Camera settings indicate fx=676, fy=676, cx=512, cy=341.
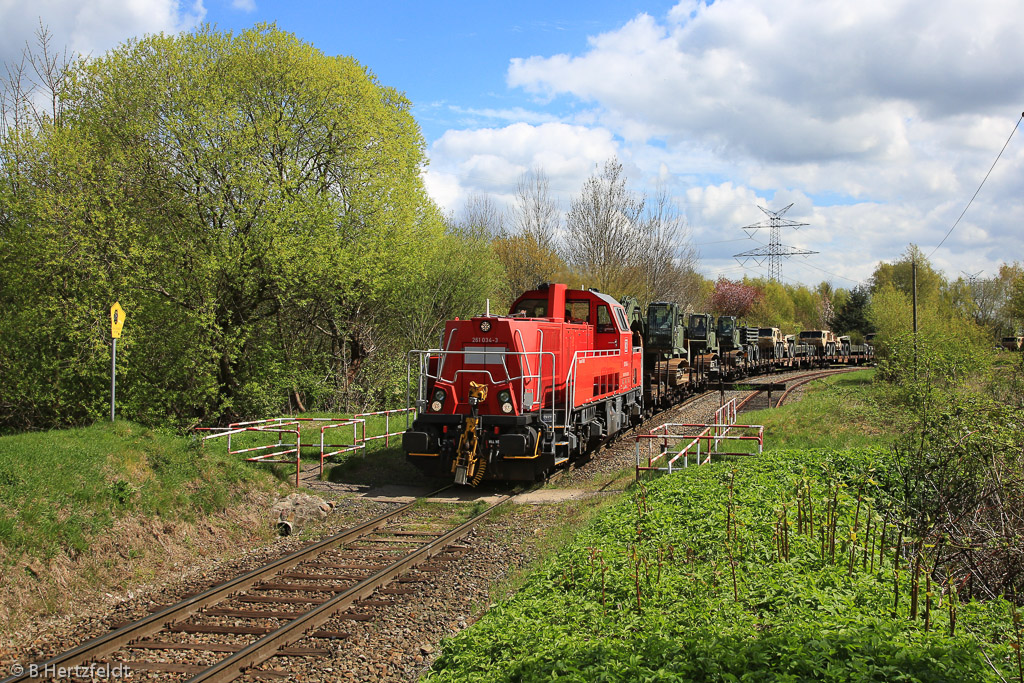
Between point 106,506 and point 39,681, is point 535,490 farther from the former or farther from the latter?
point 39,681

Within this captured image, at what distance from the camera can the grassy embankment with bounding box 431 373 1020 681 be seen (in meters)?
4.77

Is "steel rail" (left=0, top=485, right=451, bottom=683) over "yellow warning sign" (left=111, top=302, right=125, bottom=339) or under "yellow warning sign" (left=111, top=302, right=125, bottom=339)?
under

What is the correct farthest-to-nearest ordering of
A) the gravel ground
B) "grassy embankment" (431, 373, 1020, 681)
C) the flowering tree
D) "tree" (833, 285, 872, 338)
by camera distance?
the flowering tree
"tree" (833, 285, 872, 338)
the gravel ground
"grassy embankment" (431, 373, 1020, 681)

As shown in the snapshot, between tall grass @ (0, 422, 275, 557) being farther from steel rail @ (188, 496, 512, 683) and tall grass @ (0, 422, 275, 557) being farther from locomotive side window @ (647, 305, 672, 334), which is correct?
locomotive side window @ (647, 305, 672, 334)

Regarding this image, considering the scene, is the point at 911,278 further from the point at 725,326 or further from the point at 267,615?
the point at 267,615

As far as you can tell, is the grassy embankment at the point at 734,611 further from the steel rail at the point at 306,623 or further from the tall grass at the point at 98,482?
the tall grass at the point at 98,482

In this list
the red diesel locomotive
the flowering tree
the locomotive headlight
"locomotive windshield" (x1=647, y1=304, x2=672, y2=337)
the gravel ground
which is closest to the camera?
the gravel ground

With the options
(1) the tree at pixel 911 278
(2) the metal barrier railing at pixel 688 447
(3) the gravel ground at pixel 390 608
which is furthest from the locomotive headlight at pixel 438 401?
(1) the tree at pixel 911 278

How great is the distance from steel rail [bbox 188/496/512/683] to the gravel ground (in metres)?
0.15

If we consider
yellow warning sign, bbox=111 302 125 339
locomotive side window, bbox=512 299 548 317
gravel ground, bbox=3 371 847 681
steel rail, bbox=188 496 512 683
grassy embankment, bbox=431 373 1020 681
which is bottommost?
gravel ground, bbox=3 371 847 681

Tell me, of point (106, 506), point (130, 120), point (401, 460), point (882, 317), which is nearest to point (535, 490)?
point (401, 460)

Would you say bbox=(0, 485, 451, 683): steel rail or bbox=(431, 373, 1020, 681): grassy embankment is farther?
bbox=(0, 485, 451, 683): steel rail

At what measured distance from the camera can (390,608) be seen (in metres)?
7.51

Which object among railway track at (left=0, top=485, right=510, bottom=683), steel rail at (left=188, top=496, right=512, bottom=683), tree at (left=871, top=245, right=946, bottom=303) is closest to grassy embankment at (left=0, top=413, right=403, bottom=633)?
railway track at (left=0, top=485, right=510, bottom=683)
